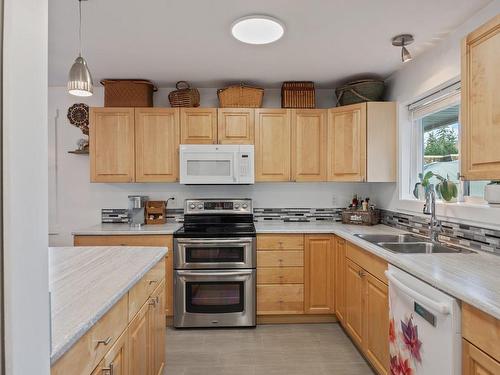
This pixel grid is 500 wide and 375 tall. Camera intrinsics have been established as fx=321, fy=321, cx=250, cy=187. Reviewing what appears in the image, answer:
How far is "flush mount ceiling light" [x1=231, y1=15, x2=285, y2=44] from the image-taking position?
2055mm

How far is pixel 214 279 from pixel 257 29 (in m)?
2.06

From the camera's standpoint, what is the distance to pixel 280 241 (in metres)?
2.99

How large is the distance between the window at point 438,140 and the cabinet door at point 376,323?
0.92 m

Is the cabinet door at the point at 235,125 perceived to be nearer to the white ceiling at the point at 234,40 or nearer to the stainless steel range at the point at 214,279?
the white ceiling at the point at 234,40

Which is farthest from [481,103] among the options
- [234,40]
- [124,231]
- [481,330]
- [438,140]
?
[124,231]

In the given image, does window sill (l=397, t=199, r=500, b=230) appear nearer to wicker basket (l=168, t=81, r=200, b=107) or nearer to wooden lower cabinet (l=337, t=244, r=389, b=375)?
wooden lower cabinet (l=337, t=244, r=389, b=375)

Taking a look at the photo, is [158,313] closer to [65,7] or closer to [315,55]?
[65,7]

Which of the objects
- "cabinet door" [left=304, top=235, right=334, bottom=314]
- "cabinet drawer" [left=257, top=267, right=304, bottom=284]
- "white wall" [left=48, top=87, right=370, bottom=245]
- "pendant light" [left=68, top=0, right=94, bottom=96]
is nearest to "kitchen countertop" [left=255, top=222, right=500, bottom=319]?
"cabinet door" [left=304, top=235, right=334, bottom=314]

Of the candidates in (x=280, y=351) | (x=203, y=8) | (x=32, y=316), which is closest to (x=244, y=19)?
(x=203, y=8)

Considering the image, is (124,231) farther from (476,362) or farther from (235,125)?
(476,362)

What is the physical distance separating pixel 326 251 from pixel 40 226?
2.77 meters

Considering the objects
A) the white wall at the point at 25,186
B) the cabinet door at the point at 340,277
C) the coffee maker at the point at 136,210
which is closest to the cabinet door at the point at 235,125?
the coffee maker at the point at 136,210

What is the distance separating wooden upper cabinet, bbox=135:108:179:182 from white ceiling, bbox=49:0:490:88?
39 centimetres

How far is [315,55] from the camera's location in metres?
2.65
